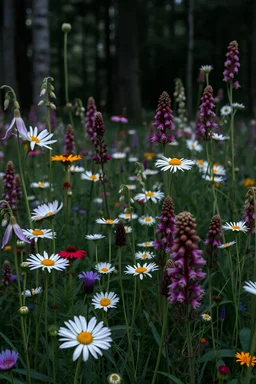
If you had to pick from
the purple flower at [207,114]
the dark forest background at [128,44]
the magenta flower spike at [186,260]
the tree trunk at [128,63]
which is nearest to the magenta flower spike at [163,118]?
the purple flower at [207,114]

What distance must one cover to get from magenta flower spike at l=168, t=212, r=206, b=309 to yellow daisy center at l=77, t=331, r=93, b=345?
0.28 m

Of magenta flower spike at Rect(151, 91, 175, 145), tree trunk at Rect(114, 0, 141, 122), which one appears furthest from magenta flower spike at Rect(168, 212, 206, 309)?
tree trunk at Rect(114, 0, 141, 122)

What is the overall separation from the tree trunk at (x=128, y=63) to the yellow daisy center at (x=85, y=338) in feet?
48.9

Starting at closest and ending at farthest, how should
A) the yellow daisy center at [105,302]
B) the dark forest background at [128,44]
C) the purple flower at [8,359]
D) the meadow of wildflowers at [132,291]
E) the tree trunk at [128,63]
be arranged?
the meadow of wildflowers at [132,291], the purple flower at [8,359], the yellow daisy center at [105,302], the dark forest background at [128,44], the tree trunk at [128,63]

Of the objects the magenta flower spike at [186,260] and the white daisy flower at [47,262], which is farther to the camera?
the white daisy flower at [47,262]

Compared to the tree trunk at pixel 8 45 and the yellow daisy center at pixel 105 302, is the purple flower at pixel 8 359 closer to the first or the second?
the yellow daisy center at pixel 105 302

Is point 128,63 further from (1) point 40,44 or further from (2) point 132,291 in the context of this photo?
(2) point 132,291

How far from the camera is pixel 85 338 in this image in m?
1.45

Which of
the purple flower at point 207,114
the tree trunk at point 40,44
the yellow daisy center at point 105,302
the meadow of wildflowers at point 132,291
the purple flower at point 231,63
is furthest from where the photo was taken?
the tree trunk at point 40,44

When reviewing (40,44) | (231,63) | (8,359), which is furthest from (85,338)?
(40,44)

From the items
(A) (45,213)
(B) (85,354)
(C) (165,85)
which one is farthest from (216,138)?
(C) (165,85)

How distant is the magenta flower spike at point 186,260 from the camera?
1.38 m

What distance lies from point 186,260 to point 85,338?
1.31 ft

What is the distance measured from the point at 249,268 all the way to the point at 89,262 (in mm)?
996
